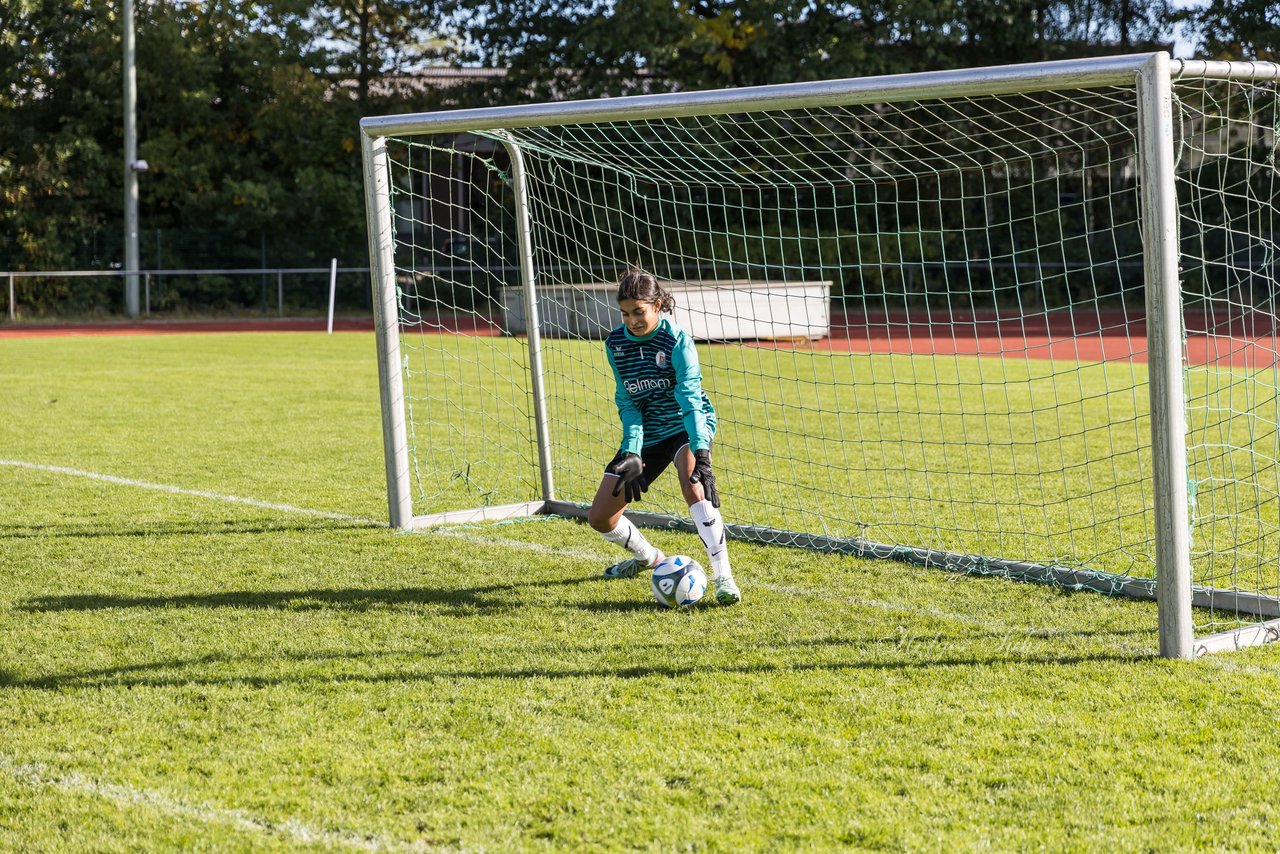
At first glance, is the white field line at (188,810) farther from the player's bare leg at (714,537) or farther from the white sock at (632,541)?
the white sock at (632,541)

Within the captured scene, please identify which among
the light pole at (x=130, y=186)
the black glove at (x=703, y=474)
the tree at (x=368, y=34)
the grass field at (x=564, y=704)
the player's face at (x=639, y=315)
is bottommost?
the grass field at (x=564, y=704)

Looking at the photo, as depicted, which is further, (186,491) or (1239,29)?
(1239,29)

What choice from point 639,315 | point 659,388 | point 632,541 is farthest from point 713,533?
point 639,315

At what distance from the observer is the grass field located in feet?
10.0

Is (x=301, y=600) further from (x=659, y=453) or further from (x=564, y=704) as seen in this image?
(x=564, y=704)

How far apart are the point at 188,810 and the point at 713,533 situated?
2.45 m

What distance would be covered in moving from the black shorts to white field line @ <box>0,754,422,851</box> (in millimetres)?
2521

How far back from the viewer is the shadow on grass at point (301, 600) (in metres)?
5.04

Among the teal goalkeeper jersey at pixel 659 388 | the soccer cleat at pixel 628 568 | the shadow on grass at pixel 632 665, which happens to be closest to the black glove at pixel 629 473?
the teal goalkeeper jersey at pixel 659 388

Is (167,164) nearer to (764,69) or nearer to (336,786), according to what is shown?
(764,69)

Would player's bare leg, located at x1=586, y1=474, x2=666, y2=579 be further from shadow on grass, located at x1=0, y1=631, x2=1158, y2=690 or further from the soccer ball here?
shadow on grass, located at x1=0, y1=631, x2=1158, y2=690

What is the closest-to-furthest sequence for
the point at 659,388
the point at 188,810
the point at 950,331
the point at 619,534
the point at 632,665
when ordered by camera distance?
the point at 188,810 < the point at 632,665 < the point at 659,388 < the point at 619,534 < the point at 950,331

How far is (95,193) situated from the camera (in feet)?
92.1

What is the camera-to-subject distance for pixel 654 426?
5.38 meters
